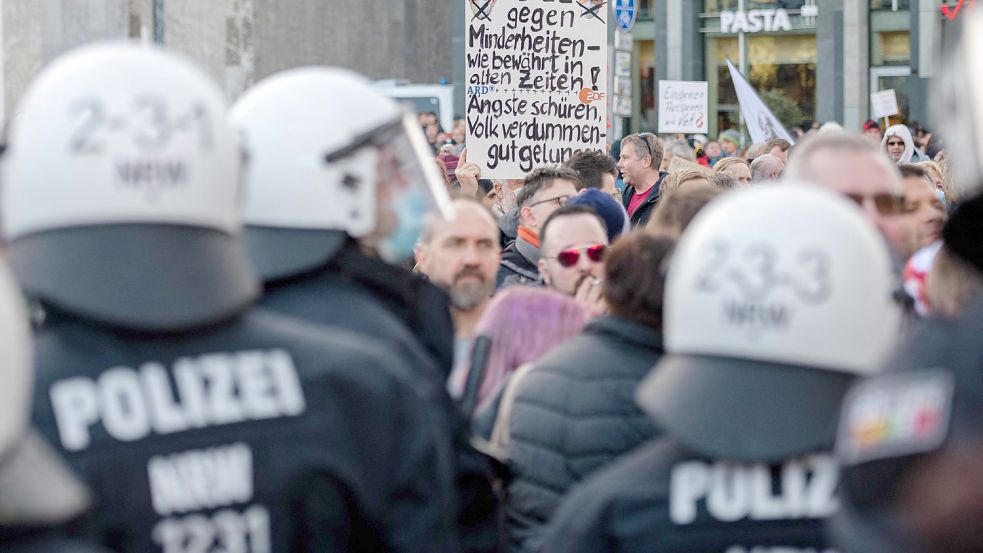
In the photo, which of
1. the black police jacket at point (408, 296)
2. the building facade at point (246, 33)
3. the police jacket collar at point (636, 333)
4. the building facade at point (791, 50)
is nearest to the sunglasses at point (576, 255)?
the police jacket collar at point (636, 333)

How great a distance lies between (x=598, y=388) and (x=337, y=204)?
2.86ft

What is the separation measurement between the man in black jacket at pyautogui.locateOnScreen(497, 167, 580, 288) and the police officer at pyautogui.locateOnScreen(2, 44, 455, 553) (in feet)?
15.5

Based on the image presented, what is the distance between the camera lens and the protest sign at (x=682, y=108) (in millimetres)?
18484

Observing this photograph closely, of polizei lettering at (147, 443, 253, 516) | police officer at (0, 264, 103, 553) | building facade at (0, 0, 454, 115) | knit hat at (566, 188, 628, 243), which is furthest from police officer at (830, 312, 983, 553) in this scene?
building facade at (0, 0, 454, 115)

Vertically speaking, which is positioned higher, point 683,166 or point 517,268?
point 683,166

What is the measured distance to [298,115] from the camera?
3.14m

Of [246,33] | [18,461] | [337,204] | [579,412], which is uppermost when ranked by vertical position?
[246,33]

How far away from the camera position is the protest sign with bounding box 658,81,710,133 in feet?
60.6

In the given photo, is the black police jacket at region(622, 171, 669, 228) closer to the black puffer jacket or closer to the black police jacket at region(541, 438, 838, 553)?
the black puffer jacket

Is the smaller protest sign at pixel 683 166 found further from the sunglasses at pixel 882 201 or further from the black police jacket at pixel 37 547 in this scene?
the black police jacket at pixel 37 547

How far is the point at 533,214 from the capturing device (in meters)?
7.88

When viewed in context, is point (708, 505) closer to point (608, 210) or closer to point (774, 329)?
point (774, 329)

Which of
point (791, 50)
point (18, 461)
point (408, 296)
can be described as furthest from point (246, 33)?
point (18, 461)

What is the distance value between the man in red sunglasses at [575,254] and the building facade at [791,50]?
28.0m
